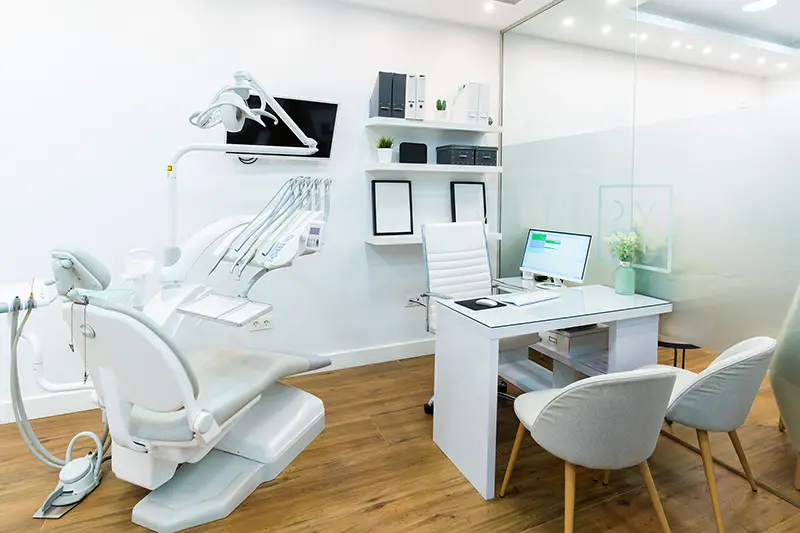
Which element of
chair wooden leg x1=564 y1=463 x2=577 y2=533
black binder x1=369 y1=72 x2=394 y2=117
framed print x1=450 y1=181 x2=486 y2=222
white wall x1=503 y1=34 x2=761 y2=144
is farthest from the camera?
framed print x1=450 y1=181 x2=486 y2=222

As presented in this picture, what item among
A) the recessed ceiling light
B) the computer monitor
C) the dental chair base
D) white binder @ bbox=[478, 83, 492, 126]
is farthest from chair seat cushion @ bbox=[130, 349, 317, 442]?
the recessed ceiling light

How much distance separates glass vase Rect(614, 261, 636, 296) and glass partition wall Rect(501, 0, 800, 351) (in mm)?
117

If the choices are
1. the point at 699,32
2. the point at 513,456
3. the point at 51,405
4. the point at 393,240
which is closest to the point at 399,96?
the point at 393,240

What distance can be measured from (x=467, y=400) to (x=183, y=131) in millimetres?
2395

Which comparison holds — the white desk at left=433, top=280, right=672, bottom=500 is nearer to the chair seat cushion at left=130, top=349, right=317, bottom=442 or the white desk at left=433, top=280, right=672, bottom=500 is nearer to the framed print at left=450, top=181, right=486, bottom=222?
the chair seat cushion at left=130, top=349, right=317, bottom=442

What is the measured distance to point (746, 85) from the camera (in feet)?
6.98

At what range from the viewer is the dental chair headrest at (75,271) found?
1752mm

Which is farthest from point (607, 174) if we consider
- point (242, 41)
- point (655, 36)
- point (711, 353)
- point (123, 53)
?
point (123, 53)

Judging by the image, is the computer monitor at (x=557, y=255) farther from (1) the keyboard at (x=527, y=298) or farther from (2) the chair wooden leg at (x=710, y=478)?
(2) the chair wooden leg at (x=710, y=478)

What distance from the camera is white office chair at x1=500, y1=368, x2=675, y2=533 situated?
5.05 ft

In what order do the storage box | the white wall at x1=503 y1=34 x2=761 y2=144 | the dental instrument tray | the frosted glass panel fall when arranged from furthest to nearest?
the storage box < the white wall at x1=503 y1=34 x2=761 y2=144 < the frosted glass panel < the dental instrument tray

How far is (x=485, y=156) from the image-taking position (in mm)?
3723

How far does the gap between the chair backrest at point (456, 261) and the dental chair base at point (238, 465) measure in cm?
94

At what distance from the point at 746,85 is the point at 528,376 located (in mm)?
1877
